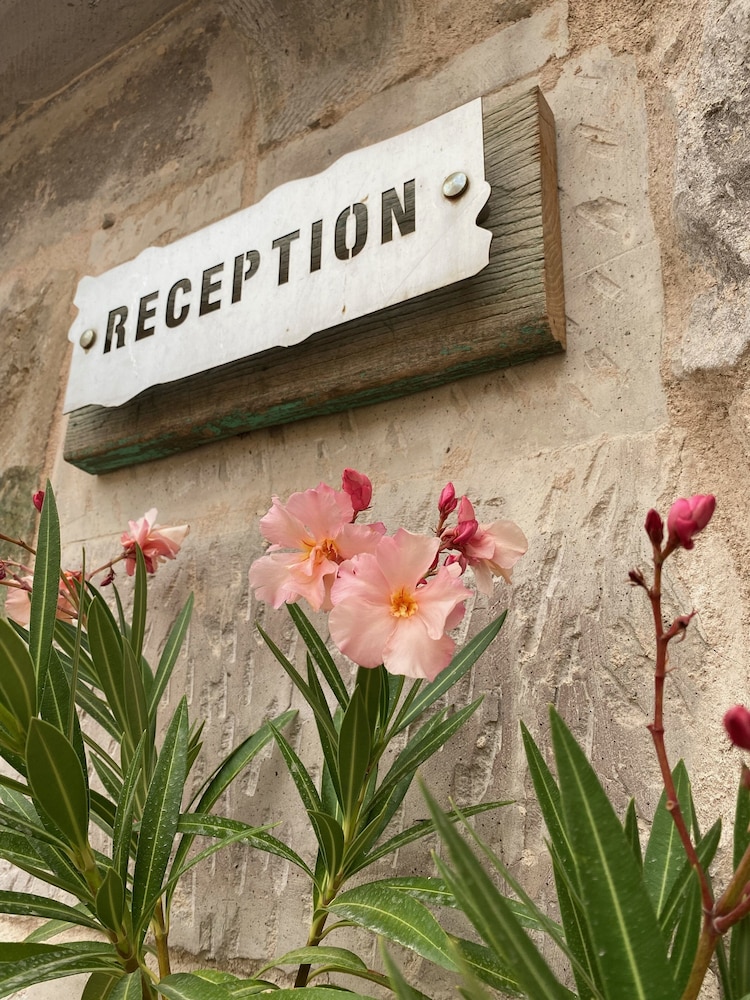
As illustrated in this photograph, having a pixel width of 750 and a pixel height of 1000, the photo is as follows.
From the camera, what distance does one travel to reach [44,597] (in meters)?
0.81

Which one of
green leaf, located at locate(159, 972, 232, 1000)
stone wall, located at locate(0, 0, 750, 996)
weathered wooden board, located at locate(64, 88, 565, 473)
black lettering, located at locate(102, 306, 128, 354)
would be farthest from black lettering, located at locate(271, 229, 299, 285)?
green leaf, located at locate(159, 972, 232, 1000)

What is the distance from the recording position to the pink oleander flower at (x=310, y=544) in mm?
769

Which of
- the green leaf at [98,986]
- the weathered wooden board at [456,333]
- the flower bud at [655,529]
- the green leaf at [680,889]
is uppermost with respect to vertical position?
the weathered wooden board at [456,333]

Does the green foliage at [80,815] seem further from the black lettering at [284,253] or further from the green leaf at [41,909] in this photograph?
the black lettering at [284,253]

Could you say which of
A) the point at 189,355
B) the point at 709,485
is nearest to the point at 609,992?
the point at 709,485

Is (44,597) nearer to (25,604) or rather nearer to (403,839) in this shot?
(25,604)

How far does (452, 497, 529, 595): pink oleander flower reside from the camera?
0.78 metres

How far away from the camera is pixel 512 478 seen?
999 millimetres

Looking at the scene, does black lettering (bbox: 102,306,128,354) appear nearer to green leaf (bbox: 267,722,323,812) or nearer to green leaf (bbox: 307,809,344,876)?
green leaf (bbox: 267,722,323,812)

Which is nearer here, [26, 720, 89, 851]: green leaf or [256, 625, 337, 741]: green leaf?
[26, 720, 89, 851]: green leaf

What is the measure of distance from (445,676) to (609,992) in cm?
44

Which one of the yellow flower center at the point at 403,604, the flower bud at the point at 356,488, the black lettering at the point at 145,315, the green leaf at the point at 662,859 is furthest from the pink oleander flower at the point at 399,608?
the black lettering at the point at 145,315

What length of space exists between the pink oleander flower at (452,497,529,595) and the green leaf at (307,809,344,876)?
27cm

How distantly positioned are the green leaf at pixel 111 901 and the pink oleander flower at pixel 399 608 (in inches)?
11.7
